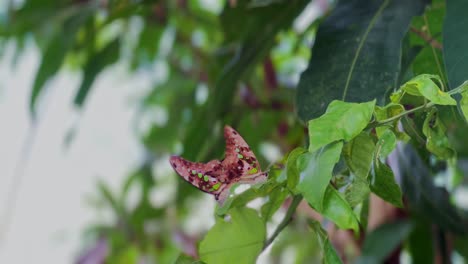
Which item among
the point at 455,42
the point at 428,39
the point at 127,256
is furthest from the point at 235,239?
the point at 127,256

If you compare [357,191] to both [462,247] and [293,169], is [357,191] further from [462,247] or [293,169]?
[462,247]

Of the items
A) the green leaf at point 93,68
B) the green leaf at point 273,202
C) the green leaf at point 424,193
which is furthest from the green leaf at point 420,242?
the green leaf at point 273,202

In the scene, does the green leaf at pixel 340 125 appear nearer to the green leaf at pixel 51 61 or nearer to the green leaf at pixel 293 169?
the green leaf at pixel 293 169

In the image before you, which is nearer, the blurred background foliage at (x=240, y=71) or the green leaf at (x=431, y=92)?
the green leaf at (x=431, y=92)

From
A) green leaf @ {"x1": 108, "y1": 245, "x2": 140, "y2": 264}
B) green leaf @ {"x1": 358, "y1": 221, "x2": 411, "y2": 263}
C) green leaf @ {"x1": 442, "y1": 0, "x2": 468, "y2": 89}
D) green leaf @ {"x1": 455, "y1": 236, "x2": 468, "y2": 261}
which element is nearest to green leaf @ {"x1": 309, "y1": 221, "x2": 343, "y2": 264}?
green leaf @ {"x1": 442, "y1": 0, "x2": 468, "y2": 89}

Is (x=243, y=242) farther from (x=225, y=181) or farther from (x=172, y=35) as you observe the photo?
(x=172, y=35)

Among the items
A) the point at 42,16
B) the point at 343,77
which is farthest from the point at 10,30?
the point at 343,77

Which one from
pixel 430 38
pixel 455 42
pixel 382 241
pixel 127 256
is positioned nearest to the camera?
pixel 455 42
